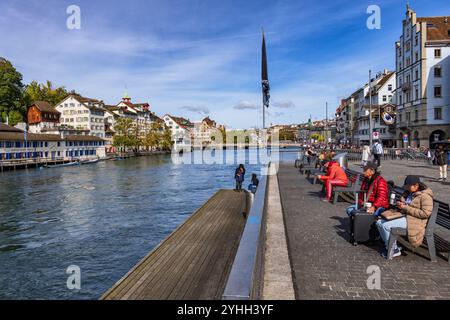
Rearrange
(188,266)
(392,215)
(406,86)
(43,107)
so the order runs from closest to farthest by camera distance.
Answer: (392,215) < (188,266) < (406,86) < (43,107)

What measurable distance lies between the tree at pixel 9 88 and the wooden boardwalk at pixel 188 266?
87896mm

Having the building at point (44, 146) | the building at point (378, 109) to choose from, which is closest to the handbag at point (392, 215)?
the building at point (378, 109)

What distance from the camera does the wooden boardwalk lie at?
6980mm

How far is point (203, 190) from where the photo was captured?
33.2 meters

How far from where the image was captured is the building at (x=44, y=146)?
224ft

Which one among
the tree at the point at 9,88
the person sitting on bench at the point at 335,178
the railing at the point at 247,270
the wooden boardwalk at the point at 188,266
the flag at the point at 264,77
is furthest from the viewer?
the tree at the point at 9,88

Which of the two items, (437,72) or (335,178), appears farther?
(437,72)

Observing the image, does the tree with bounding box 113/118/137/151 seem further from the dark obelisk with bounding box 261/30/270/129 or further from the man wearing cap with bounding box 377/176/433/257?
the man wearing cap with bounding box 377/176/433/257

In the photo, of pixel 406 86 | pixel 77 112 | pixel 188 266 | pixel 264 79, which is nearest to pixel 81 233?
pixel 188 266

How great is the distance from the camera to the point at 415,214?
6.06 metres

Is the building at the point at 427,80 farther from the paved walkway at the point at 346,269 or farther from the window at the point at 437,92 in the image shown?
the paved walkway at the point at 346,269

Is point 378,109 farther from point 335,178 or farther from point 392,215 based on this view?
point 392,215

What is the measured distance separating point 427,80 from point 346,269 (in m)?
57.7
